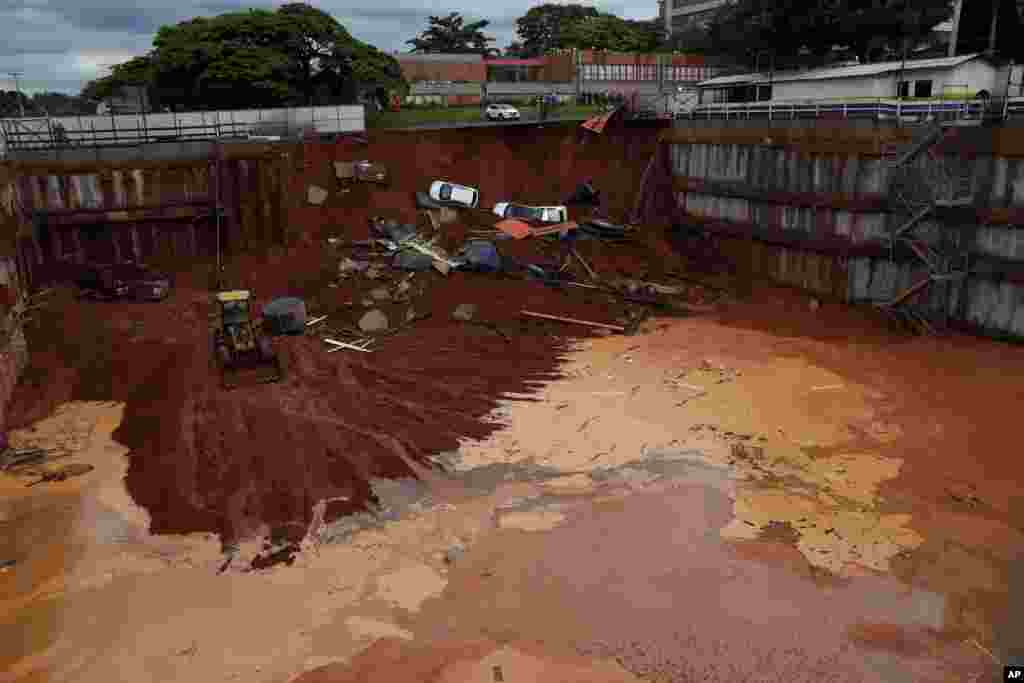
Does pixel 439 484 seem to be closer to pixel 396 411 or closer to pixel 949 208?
pixel 396 411

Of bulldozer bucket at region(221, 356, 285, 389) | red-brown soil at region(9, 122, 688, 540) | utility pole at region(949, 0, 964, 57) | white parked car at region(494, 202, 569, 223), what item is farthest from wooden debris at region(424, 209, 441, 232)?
utility pole at region(949, 0, 964, 57)

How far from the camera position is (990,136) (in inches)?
873

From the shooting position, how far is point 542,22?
8519 cm

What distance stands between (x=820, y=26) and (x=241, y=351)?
35173 millimetres

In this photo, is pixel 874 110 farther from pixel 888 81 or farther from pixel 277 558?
pixel 277 558

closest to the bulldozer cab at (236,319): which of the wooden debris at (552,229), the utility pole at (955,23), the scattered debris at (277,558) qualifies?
the scattered debris at (277,558)

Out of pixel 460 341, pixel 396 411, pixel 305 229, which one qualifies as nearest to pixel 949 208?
pixel 460 341

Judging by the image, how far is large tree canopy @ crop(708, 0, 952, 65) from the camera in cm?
3878

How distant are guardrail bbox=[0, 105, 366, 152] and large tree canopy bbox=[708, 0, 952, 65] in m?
22.6

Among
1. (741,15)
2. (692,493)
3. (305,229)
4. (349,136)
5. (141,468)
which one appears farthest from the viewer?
(741,15)

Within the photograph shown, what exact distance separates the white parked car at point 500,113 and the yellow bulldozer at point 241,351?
27.7 metres

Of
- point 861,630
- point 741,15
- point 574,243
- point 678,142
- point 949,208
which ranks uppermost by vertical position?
point 741,15

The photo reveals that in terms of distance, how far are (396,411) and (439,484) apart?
3.91 metres

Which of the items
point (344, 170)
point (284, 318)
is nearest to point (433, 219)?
point (344, 170)
